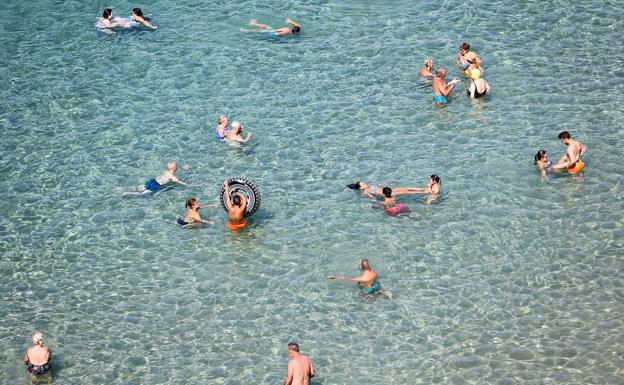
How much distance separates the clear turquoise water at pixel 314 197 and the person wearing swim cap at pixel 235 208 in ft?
0.82

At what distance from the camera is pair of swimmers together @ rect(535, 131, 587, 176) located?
2180 centimetres

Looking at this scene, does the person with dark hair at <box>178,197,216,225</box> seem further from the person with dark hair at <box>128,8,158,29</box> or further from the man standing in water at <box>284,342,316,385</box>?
the person with dark hair at <box>128,8,158,29</box>

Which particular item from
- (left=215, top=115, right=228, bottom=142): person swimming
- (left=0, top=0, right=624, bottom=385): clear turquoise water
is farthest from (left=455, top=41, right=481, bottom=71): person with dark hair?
(left=215, top=115, right=228, bottom=142): person swimming

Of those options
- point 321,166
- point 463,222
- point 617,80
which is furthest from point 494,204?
point 617,80

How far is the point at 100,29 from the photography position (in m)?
28.8

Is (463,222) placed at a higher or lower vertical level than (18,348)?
higher

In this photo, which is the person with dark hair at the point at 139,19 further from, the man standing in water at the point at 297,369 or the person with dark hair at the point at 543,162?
the man standing in water at the point at 297,369

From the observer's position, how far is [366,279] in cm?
1908

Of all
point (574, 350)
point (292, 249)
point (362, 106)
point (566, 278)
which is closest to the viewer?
point (574, 350)

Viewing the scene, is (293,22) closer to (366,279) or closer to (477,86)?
(477,86)

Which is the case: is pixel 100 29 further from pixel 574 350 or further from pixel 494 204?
pixel 574 350

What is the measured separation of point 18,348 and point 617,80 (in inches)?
629

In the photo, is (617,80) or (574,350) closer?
(574,350)

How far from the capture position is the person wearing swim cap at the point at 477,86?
81.1 ft
